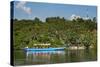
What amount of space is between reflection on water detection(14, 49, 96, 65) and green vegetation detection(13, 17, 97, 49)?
3.9 inches

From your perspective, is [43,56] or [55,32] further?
[55,32]

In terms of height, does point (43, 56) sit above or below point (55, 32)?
below

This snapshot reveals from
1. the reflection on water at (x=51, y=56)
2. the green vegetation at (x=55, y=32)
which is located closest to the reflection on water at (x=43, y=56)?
the reflection on water at (x=51, y=56)

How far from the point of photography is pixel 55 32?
2852 millimetres

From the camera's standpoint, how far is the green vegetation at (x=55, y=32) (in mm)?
2688

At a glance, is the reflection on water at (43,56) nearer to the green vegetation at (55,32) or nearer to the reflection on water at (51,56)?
the reflection on water at (51,56)

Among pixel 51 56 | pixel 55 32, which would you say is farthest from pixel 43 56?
pixel 55 32

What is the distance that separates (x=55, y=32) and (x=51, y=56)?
1.11 feet

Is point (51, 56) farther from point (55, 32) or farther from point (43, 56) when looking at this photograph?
point (55, 32)

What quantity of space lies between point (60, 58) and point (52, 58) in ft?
0.38

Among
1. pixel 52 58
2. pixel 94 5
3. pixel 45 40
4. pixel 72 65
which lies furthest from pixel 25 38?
pixel 94 5

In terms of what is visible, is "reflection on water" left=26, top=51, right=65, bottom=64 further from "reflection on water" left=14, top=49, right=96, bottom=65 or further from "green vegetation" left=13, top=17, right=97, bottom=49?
"green vegetation" left=13, top=17, right=97, bottom=49

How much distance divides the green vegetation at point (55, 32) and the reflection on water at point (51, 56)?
99mm
